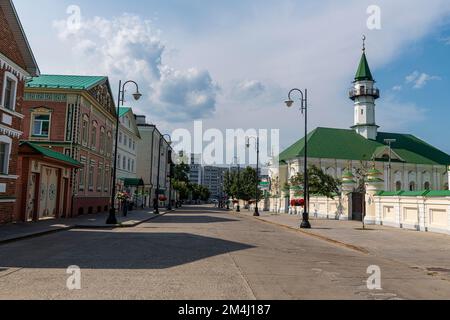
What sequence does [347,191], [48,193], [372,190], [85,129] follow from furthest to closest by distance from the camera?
[347,191]
[85,129]
[372,190]
[48,193]

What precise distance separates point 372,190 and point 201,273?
2553 cm

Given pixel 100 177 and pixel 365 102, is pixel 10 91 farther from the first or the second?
pixel 365 102

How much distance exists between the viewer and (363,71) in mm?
77375

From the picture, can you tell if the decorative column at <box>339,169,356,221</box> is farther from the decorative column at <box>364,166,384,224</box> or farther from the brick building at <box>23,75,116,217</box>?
the brick building at <box>23,75,116,217</box>

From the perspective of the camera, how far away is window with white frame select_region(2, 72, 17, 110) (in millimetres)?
20562

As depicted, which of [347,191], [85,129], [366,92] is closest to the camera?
[85,129]

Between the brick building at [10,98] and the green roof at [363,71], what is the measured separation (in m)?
65.8

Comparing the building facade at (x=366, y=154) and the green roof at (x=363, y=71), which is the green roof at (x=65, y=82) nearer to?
the building facade at (x=366, y=154)

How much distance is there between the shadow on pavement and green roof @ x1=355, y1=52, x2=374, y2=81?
68.4 m

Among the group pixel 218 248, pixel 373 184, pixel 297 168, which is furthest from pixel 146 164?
pixel 218 248

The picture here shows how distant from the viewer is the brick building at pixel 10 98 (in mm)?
20109

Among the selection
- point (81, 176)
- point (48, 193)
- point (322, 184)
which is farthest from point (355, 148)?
point (48, 193)
